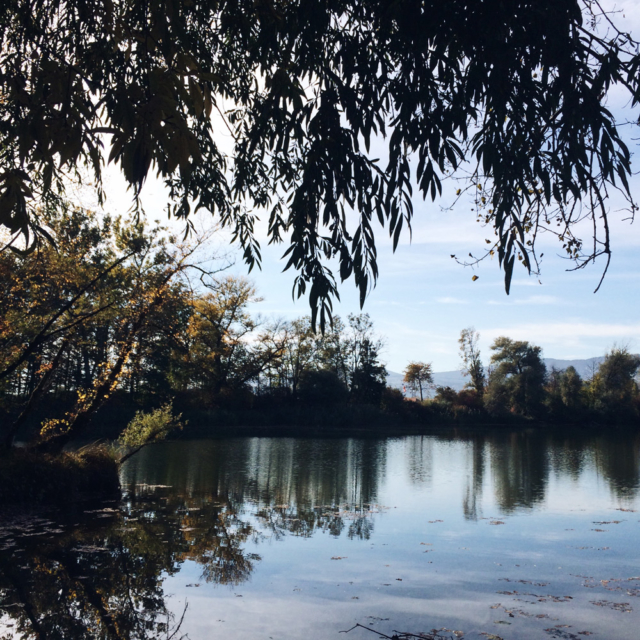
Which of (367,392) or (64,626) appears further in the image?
(367,392)

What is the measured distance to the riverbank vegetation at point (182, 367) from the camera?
35.9 ft

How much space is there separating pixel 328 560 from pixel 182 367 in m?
25.2

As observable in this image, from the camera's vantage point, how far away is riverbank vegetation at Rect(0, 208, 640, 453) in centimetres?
1094

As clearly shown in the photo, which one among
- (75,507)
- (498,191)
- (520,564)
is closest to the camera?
(498,191)

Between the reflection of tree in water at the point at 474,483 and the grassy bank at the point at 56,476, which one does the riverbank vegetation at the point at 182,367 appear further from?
the reflection of tree in water at the point at 474,483

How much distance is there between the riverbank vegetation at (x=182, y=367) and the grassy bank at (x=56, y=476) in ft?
1.59

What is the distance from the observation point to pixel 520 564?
7867mm

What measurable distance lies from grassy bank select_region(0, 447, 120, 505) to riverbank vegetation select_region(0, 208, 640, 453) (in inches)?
19.0

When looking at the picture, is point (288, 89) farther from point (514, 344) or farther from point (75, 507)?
point (514, 344)

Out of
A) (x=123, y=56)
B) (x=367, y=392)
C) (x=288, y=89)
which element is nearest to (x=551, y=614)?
(x=288, y=89)

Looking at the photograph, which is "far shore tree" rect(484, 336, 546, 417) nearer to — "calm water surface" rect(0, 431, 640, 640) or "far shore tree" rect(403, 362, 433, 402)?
"far shore tree" rect(403, 362, 433, 402)

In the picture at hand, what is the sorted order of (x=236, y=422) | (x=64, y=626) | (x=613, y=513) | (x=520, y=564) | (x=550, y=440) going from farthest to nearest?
(x=236, y=422) → (x=550, y=440) → (x=613, y=513) → (x=520, y=564) → (x=64, y=626)

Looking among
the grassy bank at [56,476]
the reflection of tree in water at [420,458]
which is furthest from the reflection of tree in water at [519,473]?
the grassy bank at [56,476]

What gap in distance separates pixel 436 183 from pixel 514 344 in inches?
1968
